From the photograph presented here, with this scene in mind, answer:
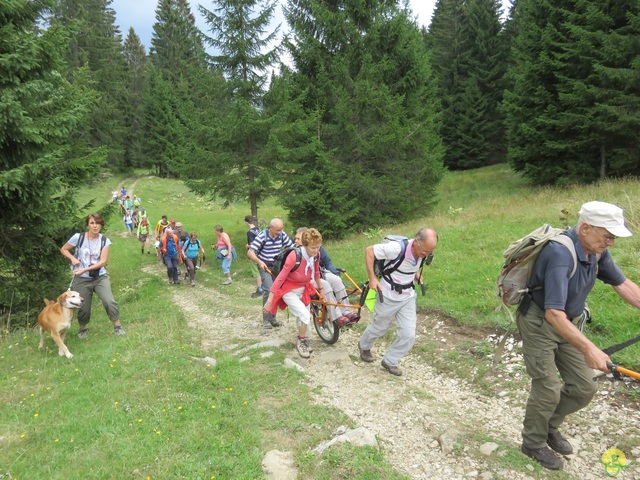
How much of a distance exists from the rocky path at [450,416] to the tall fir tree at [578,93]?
1517 cm

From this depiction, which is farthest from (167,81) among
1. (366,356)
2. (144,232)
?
(366,356)

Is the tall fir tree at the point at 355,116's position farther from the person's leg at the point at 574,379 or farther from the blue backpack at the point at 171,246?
the person's leg at the point at 574,379

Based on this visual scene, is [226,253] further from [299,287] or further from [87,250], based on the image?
[299,287]

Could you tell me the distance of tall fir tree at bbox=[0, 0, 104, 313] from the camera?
7.50 m

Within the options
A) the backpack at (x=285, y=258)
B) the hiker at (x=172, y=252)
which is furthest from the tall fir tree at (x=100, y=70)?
the backpack at (x=285, y=258)

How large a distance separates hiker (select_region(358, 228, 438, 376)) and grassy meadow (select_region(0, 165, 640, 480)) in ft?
4.58

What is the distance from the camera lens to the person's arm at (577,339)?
295cm

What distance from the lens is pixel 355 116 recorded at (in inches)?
637

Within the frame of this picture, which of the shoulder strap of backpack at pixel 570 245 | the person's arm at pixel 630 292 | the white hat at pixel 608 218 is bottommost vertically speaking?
the person's arm at pixel 630 292

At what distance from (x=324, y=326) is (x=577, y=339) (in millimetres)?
4416

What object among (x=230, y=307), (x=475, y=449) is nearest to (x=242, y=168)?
(x=230, y=307)

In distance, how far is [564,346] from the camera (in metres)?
3.47

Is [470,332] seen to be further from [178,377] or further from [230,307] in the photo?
[230,307]

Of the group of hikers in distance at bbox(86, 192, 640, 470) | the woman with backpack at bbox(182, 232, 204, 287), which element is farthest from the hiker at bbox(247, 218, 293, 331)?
the woman with backpack at bbox(182, 232, 204, 287)
